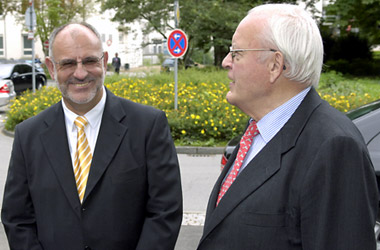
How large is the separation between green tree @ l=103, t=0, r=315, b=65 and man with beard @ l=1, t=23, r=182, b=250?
21.6m

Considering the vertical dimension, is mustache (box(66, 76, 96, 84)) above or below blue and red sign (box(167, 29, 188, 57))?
below

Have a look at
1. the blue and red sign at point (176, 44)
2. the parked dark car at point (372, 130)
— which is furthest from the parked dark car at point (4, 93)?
the parked dark car at point (372, 130)

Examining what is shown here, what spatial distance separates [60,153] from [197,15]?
22.5 m

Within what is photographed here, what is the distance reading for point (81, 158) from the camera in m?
2.35

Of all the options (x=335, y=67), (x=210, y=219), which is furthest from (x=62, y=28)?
(x=335, y=67)

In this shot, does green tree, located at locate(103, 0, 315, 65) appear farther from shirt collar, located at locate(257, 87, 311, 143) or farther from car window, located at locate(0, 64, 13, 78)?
shirt collar, located at locate(257, 87, 311, 143)

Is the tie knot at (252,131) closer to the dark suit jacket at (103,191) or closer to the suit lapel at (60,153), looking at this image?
the dark suit jacket at (103,191)

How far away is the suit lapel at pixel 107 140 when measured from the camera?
2.27 m

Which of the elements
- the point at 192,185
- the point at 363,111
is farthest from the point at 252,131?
the point at 192,185

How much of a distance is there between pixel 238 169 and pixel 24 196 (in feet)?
3.46

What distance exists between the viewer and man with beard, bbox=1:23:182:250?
7.50 feet

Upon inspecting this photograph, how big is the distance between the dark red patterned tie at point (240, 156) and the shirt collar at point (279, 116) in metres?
0.10

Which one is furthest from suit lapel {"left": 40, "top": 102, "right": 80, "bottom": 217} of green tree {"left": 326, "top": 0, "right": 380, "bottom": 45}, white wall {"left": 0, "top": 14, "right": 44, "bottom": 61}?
white wall {"left": 0, "top": 14, "right": 44, "bottom": 61}

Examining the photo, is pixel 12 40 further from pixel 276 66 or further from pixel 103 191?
pixel 276 66
